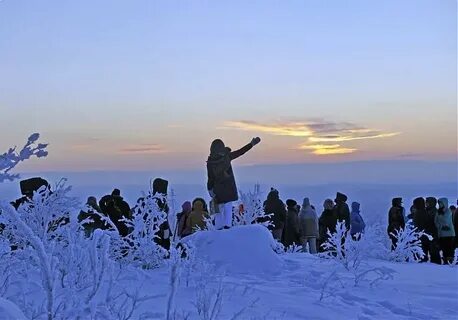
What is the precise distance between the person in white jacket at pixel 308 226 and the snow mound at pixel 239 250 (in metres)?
5.51

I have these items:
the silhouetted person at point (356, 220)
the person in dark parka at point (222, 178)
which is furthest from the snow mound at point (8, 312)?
the silhouetted person at point (356, 220)

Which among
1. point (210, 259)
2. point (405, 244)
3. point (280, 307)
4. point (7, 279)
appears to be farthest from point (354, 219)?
point (7, 279)

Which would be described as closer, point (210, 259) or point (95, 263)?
point (95, 263)

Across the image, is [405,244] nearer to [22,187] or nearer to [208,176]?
[208,176]

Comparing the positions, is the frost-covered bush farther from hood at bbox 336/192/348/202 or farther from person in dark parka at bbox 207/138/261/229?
hood at bbox 336/192/348/202

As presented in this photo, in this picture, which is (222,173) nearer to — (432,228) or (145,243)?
(145,243)

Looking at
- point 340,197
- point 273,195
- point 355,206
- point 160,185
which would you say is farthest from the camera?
→ point 355,206

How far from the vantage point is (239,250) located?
29.4 feet

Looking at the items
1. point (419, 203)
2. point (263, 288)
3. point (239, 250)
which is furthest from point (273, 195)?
point (263, 288)

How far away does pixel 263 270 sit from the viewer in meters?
8.88

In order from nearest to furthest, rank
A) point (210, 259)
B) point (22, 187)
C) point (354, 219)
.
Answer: point (210, 259) < point (22, 187) < point (354, 219)

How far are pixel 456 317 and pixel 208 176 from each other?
15.3ft

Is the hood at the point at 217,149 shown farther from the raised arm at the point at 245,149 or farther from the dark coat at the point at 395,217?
the dark coat at the point at 395,217

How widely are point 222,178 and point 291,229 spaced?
481cm
